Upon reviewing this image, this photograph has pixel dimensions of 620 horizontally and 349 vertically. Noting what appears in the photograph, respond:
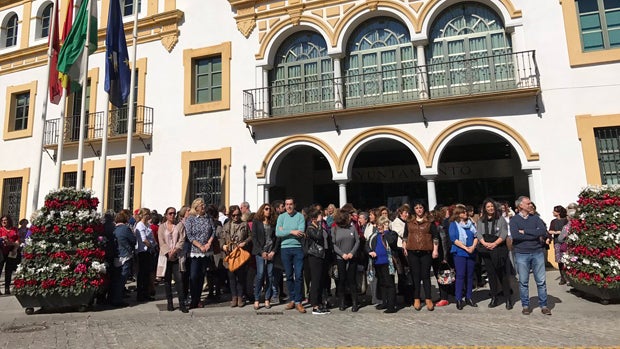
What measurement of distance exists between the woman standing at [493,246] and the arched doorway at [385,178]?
26.2 ft

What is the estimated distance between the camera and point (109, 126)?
54.5ft

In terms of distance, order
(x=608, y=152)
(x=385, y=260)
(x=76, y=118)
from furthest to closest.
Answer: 1. (x=76, y=118)
2. (x=608, y=152)
3. (x=385, y=260)

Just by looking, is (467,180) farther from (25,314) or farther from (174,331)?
(25,314)

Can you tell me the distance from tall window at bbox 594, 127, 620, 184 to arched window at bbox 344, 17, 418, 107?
525cm

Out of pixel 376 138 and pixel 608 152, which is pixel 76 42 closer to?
pixel 376 138

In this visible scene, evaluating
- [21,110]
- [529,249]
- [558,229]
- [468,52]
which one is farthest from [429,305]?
[21,110]

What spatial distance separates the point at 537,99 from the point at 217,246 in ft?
32.0

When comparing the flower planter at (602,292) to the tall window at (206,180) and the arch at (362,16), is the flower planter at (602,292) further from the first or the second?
the tall window at (206,180)

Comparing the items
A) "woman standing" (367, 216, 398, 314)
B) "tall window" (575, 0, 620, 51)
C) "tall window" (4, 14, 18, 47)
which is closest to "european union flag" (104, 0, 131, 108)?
"tall window" (4, 14, 18, 47)

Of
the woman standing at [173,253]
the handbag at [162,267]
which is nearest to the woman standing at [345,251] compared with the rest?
the woman standing at [173,253]

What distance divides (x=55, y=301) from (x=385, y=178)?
1161cm

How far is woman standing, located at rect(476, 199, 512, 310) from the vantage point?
7785 mm

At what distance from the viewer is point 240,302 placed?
8.30 meters

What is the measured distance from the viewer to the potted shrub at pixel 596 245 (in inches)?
297
